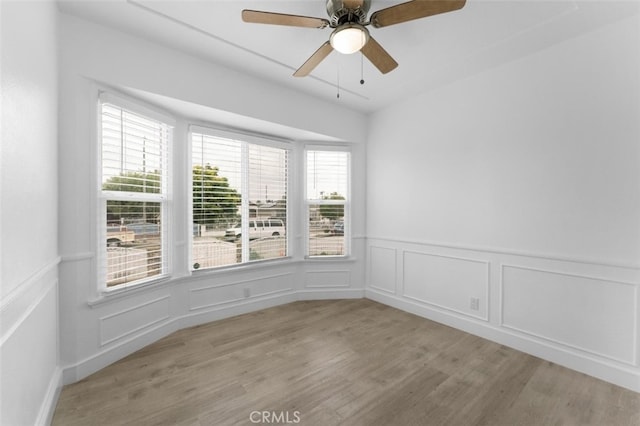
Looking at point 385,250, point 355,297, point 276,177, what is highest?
point 276,177

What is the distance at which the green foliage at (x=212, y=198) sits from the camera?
338 cm

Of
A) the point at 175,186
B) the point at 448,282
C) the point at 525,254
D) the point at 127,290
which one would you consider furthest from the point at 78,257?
the point at 525,254

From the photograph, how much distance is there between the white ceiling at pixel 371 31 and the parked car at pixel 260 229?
187 centimetres

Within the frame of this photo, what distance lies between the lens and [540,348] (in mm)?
2686

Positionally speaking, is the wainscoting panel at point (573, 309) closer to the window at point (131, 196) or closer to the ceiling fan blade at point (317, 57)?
the ceiling fan blade at point (317, 57)

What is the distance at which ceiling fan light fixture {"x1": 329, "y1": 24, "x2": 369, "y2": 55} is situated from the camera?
1.86m

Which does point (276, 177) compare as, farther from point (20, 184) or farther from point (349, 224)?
point (20, 184)

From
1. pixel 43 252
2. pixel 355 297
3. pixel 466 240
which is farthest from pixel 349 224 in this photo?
pixel 43 252

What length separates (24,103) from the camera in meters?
1.46

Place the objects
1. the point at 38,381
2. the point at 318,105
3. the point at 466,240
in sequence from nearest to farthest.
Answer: the point at 38,381 → the point at 466,240 → the point at 318,105

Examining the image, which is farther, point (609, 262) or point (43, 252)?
point (609, 262)

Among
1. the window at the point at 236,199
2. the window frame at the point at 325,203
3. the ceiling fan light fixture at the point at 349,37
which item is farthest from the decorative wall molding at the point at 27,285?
the window frame at the point at 325,203

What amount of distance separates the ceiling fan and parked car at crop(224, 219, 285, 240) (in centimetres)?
244

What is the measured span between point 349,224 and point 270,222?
1252 millimetres
